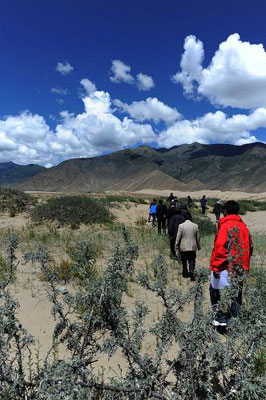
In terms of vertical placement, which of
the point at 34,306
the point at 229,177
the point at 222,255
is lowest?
the point at 34,306

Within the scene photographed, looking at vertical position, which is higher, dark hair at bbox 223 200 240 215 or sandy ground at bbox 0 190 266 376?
dark hair at bbox 223 200 240 215

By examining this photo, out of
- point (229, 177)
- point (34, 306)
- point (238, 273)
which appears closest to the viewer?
point (238, 273)

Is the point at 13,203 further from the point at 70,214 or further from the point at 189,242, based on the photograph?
the point at 189,242

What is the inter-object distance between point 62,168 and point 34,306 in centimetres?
19872

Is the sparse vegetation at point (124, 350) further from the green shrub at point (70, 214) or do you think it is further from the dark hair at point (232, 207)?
the green shrub at point (70, 214)

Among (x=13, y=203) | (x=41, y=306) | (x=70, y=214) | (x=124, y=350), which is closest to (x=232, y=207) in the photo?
(x=124, y=350)

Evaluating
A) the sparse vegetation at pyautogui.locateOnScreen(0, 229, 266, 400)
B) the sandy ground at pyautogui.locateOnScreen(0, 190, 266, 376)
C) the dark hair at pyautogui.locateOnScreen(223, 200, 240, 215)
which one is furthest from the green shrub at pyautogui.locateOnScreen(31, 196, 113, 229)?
the sparse vegetation at pyautogui.locateOnScreen(0, 229, 266, 400)

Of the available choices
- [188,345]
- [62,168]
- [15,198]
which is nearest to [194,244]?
[188,345]

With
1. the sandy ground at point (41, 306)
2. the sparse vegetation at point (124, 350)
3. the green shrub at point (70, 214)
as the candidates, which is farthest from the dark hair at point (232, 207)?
the green shrub at point (70, 214)

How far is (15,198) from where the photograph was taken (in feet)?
55.1

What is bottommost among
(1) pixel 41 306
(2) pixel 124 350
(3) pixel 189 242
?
(1) pixel 41 306

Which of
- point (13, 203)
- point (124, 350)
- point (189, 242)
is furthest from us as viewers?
point (13, 203)

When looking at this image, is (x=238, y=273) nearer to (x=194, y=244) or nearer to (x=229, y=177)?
(x=194, y=244)

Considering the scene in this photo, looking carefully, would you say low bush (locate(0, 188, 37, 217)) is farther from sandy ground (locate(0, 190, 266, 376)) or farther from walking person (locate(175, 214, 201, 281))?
walking person (locate(175, 214, 201, 281))
